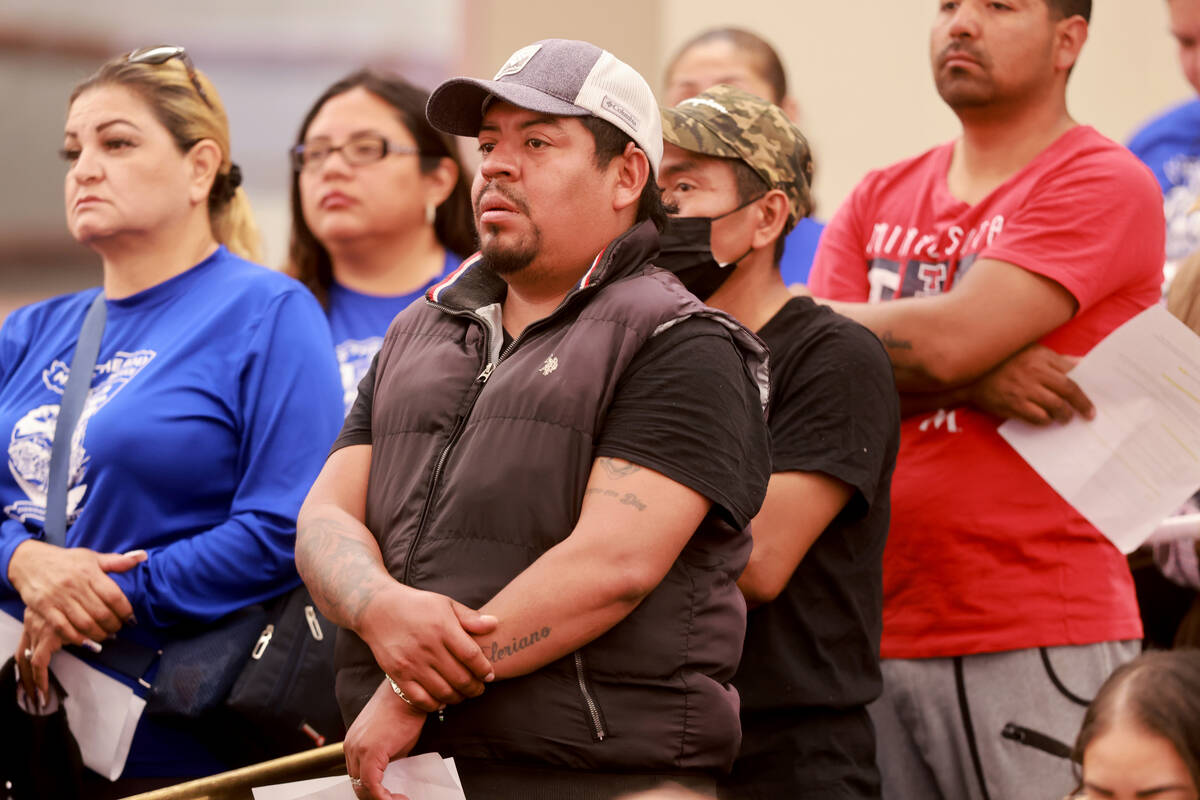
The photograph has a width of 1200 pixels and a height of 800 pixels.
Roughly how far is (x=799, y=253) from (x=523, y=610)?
203 centimetres

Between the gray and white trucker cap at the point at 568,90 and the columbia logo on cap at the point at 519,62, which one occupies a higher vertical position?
the columbia logo on cap at the point at 519,62

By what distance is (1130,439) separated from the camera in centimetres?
266

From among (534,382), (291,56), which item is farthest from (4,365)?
(291,56)

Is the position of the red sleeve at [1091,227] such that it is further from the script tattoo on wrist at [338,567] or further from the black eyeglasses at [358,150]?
the black eyeglasses at [358,150]

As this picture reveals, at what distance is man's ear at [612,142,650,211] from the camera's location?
→ 2158 mm

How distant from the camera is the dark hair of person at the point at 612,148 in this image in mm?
2121

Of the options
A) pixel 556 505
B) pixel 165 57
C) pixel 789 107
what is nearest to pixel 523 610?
pixel 556 505

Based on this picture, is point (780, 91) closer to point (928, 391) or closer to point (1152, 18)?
point (928, 391)

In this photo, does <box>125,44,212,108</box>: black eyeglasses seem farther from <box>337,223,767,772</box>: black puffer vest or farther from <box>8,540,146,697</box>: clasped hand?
<box>337,223,767,772</box>: black puffer vest

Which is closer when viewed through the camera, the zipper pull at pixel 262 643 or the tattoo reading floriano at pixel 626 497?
the tattoo reading floriano at pixel 626 497

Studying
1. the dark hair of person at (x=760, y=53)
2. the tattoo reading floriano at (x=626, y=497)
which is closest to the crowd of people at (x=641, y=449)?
the tattoo reading floriano at (x=626, y=497)

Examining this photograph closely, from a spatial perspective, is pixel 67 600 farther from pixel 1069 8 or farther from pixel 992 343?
pixel 1069 8

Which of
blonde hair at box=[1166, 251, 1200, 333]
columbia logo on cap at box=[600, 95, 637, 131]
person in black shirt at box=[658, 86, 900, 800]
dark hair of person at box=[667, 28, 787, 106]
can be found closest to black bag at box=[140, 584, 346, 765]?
person in black shirt at box=[658, 86, 900, 800]

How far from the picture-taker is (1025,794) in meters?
2.60
